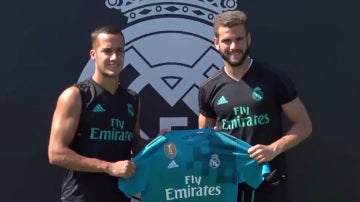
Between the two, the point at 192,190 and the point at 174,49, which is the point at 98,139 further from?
the point at 174,49

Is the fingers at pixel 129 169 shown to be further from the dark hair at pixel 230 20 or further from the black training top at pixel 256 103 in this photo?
the dark hair at pixel 230 20

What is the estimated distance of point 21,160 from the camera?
3365mm

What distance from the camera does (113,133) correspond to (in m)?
2.73

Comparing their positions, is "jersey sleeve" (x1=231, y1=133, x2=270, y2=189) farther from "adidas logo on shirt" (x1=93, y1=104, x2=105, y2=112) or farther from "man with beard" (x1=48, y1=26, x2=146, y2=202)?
"adidas logo on shirt" (x1=93, y1=104, x2=105, y2=112)

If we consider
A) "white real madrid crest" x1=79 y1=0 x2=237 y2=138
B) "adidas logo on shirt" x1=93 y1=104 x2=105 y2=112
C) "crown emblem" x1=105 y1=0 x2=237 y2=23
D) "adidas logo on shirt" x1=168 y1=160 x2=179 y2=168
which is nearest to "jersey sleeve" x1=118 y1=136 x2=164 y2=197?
"adidas logo on shirt" x1=168 y1=160 x2=179 y2=168

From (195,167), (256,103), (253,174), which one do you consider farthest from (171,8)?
(253,174)

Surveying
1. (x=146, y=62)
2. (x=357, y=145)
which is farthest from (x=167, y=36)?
(x=357, y=145)

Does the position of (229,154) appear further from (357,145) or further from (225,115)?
(357,145)

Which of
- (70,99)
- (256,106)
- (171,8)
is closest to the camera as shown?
(70,99)

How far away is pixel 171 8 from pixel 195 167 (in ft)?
3.44

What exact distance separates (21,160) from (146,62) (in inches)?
36.4

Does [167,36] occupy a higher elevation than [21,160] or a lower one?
higher

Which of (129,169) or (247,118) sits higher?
(247,118)

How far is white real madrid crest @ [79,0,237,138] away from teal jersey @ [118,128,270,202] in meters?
0.59
